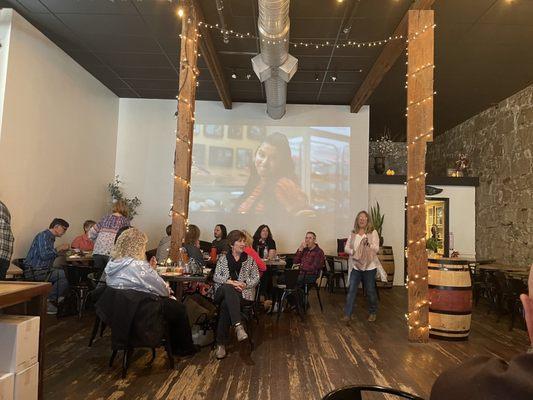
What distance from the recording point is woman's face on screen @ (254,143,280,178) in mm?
9016

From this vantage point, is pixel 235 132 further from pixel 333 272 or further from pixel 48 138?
pixel 48 138

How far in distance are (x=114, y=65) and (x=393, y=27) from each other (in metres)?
4.74

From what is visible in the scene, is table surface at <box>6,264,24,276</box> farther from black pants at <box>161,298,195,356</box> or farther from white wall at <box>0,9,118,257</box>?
black pants at <box>161,298,195,356</box>

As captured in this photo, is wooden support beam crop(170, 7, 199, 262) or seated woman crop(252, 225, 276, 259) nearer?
wooden support beam crop(170, 7, 199, 262)

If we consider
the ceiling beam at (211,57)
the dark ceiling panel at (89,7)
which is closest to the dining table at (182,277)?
the ceiling beam at (211,57)

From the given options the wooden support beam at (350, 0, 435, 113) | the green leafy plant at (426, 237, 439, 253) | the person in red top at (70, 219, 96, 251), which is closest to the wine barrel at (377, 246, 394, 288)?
the green leafy plant at (426, 237, 439, 253)

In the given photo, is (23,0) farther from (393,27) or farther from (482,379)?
(482,379)

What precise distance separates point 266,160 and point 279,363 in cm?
573

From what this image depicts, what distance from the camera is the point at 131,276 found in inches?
133

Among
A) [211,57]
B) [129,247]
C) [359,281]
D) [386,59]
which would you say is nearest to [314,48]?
[386,59]

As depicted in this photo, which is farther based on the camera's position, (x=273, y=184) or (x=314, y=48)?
(x=273, y=184)

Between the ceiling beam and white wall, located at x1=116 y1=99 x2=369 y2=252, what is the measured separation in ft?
3.25

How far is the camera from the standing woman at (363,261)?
539 cm

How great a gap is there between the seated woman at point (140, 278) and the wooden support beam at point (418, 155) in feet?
8.30
